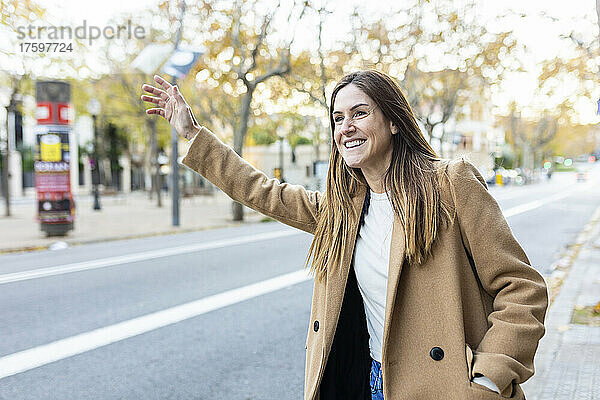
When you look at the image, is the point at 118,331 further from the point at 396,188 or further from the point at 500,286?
the point at 500,286

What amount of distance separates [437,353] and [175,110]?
54.0 inches

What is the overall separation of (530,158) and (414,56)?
57.7 metres

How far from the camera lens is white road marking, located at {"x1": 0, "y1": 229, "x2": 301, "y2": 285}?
30.1ft

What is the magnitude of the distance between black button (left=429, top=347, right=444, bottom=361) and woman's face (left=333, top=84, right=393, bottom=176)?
2.06ft

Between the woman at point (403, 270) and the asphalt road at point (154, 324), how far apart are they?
264cm

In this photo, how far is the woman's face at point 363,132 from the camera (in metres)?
2.00

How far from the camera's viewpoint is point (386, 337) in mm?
1844

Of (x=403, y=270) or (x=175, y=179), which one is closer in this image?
(x=403, y=270)

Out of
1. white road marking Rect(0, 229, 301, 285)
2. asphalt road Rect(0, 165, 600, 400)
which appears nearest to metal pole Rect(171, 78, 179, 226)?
white road marking Rect(0, 229, 301, 285)

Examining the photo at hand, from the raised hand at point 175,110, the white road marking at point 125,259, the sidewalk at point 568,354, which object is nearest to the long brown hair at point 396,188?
the raised hand at point 175,110

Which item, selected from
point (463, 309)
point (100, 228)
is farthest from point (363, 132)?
point (100, 228)

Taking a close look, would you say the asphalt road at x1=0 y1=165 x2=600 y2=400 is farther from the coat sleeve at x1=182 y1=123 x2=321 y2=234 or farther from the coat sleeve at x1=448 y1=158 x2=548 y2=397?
the coat sleeve at x1=448 y1=158 x2=548 y2=397

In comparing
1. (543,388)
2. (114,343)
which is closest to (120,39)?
(114,343)

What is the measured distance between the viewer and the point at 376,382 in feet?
6.66
